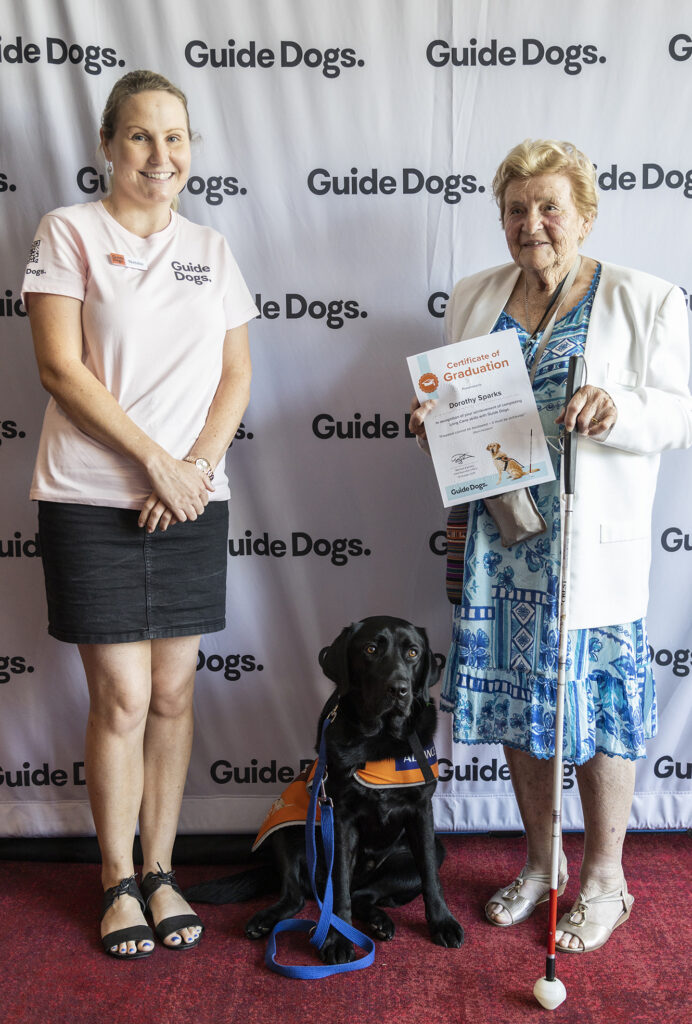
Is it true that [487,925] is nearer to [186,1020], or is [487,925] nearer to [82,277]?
[186,1020]

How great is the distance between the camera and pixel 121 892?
1.86 meters

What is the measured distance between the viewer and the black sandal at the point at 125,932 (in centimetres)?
180

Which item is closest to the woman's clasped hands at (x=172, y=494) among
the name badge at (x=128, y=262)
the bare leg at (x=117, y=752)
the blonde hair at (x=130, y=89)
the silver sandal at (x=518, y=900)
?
the bare leg at (x=117, y=752)

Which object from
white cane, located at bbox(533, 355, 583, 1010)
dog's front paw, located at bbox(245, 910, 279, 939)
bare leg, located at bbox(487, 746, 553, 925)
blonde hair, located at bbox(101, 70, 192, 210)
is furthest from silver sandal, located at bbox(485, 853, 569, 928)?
blonde hair, located at bbox(101, 70, 192, 210)

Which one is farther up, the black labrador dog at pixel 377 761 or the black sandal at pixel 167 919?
the black labrador dog at pixel 377 761

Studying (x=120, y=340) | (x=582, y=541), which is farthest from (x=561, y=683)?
(x=120, y=340)

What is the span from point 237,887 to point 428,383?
4.30 ft

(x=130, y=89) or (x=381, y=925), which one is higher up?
(x=130, y=89)

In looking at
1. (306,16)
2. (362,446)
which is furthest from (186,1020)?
(306,16)

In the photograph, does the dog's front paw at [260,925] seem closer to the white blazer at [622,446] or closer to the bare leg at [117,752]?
the bare leg at [117,752]

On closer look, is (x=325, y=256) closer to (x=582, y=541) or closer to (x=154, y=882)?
(x=582, y=541)

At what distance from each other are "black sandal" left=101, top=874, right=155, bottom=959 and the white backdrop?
509 millimetres

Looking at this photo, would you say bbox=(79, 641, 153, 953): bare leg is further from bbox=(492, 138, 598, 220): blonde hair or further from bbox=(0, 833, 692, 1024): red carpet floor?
bbox=(492, 138, 598, 220): blonde hair

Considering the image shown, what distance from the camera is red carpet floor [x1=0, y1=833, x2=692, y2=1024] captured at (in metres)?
1.63
